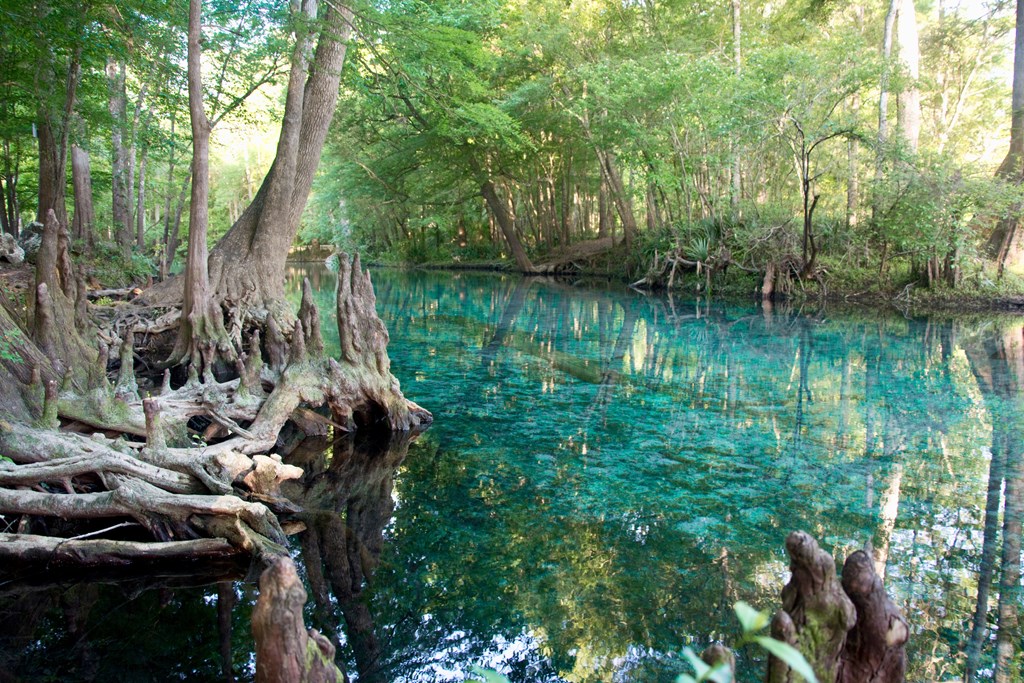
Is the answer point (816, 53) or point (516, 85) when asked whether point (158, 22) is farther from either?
point (516, 85)

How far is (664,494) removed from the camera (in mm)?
5906

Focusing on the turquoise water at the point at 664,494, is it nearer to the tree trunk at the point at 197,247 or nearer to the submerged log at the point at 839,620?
the submerged log at the point at 839,620

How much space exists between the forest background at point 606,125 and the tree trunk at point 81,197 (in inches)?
2.4

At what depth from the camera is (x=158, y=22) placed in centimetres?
1079

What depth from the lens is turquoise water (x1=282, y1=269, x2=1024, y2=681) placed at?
3844 mm

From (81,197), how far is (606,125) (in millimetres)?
15654

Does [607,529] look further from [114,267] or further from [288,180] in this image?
[114,267]

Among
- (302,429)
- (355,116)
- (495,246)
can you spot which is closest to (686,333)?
(302,429)

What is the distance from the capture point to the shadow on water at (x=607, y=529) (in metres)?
A: 3.68

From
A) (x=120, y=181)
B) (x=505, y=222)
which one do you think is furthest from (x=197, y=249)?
(x=505, y=222)

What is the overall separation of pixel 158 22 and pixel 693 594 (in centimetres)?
1104

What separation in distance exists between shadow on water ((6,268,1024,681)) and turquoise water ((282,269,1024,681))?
0.02 m

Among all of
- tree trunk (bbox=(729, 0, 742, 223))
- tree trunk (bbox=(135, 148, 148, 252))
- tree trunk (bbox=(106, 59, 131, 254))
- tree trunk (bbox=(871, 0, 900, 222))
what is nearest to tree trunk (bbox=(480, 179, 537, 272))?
tree trunk (bbox=(729, 0, 742, 223))

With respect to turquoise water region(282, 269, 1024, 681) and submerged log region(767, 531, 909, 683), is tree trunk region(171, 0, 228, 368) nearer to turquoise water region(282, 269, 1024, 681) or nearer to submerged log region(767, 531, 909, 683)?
turquoise water region(282, 269, 1024, 681)
